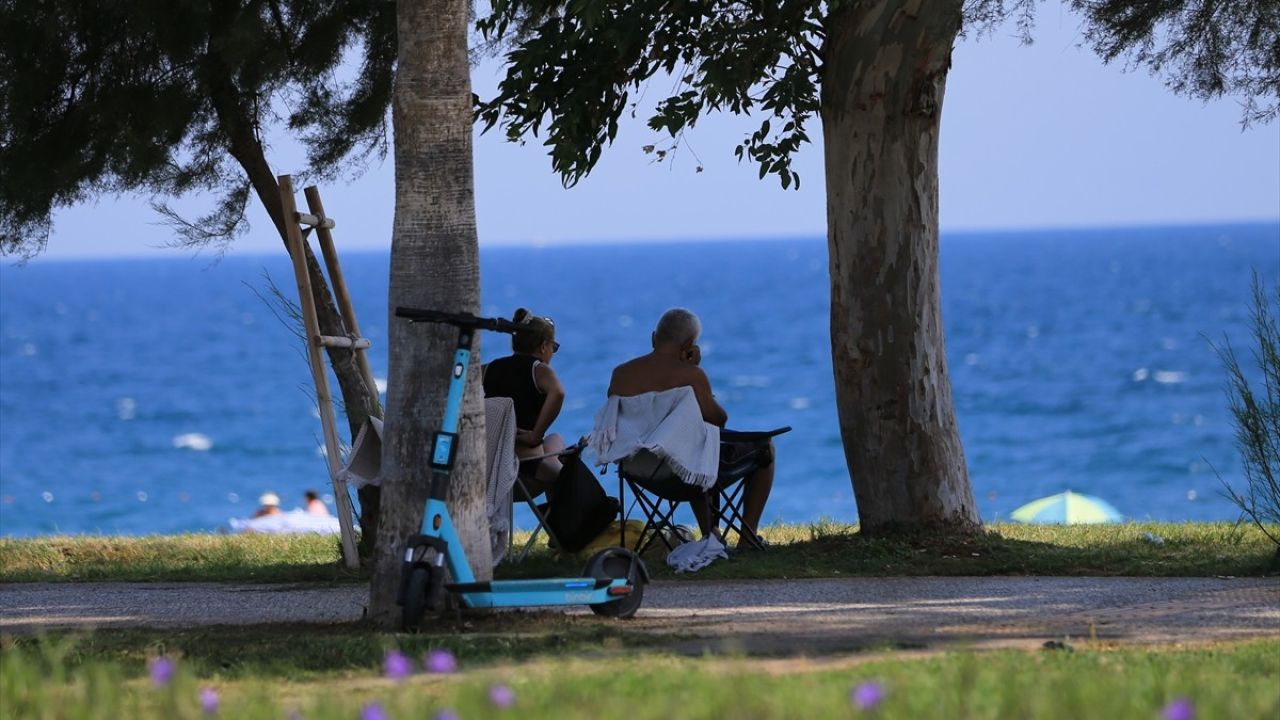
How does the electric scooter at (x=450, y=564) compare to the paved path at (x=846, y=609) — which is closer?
the paved path at (x=846, y=609)

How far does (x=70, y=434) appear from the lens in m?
64.4

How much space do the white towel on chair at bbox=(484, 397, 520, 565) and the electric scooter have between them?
7.68 ft

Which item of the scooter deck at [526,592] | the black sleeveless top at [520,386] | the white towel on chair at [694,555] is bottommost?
the white towel on chair at [694,555]

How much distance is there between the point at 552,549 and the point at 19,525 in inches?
1419

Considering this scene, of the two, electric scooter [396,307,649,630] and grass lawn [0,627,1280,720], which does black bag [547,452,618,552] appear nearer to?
electric scooter [396,307,649,630]

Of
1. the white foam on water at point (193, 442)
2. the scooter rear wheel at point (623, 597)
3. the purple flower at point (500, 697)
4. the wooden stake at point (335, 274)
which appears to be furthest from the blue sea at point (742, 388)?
the purple flower at point (500, 697)

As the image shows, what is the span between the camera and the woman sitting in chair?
33.5 ft

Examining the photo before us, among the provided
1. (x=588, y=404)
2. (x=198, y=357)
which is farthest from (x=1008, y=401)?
(x=198, y=357)

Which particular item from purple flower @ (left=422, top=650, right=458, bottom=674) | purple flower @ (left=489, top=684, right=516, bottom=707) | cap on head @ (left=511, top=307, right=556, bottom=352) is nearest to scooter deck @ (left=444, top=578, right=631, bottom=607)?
purple flower @ (left=422, top=650, right=458, bottom=674)

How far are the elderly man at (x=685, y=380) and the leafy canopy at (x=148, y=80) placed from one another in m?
2.63

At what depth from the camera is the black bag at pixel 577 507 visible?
10.1 meters

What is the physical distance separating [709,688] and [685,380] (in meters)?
4.93

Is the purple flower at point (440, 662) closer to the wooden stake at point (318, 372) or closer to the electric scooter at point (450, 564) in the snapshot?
the electric scooter at point (450, 564)

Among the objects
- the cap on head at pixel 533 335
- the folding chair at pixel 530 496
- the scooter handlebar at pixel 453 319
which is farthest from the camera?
the cap on head at pixel 533 335
